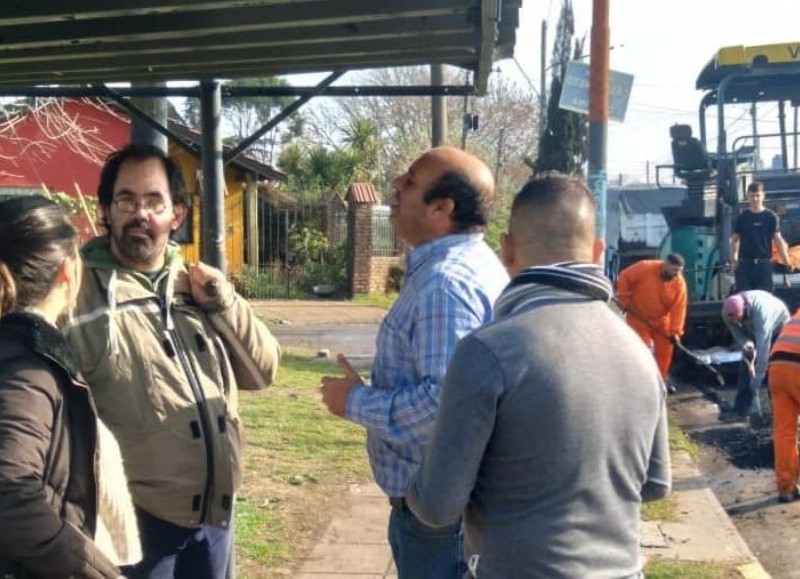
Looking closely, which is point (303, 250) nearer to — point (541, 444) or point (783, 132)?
point (783, 132)

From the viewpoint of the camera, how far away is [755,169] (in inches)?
616

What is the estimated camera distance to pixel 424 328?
310 cm

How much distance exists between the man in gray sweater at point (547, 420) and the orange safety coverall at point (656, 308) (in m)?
9.42

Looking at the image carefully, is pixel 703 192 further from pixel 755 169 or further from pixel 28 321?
pixel 28 321

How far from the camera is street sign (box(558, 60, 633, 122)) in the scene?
8883 millimetres

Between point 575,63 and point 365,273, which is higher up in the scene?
point 575,63

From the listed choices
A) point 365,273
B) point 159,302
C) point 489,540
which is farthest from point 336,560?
point 365,273

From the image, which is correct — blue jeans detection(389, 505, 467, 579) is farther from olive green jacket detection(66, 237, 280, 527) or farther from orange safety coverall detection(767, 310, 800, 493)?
orange safety coverall detection(767, 310, 800, 493)

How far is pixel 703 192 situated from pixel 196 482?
12.7 m

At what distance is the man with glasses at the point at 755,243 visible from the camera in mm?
12781

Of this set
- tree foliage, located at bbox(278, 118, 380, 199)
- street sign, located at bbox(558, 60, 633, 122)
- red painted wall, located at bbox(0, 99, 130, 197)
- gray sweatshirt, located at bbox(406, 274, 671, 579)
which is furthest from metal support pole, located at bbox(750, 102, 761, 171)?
tree foliage, located at bbox(278, 118, 380, 199)

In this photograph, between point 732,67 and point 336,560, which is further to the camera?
point 732,67

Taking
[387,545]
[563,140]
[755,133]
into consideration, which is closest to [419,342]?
[387,545]

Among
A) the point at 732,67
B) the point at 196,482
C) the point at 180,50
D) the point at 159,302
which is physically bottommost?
the point at 196,482
